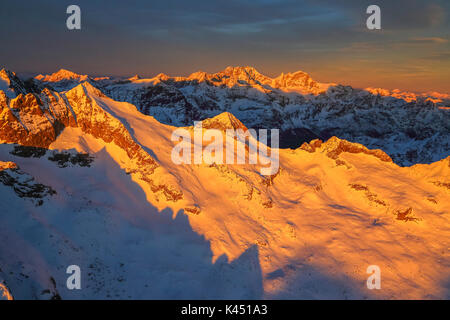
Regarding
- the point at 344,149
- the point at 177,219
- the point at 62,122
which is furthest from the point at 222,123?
the point at 62,122

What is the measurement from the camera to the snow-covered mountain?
3039 cm

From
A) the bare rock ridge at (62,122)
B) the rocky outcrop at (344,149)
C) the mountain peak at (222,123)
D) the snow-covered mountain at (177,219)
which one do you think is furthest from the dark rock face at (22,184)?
the rocky outcrop at (344,149)

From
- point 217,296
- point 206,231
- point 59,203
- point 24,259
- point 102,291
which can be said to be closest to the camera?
point 24,259

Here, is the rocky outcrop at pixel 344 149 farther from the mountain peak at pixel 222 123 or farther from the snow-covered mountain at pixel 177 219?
the mountain peak at pixel 222 123

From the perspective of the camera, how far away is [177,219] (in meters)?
41.0

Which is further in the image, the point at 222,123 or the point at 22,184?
the point at 222,123

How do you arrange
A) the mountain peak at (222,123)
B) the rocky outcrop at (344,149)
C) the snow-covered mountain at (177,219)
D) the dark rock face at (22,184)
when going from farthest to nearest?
the mountain peak at (222,123), the rocky outcrop at (344,149), the dark rock face at (22,184), the snow-covered mountain at (177,219)

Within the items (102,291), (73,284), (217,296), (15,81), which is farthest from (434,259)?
(15,81)

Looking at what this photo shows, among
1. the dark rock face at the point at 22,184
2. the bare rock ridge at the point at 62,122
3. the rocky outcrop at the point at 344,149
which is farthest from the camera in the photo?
the rocky outcrop at the point at 344,149

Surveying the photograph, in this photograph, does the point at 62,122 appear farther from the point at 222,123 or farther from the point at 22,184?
the point at 222,123

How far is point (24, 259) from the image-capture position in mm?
26031

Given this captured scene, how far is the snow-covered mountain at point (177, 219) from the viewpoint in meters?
30.4

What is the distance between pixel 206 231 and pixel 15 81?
46624 millimetres
